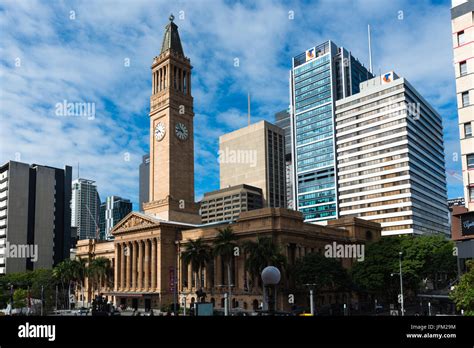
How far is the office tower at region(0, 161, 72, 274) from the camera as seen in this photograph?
146 m

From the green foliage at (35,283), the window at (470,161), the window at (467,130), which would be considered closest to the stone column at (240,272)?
the window at (470,161)

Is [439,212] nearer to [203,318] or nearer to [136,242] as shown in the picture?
[136,242]

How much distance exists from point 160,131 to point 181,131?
4.72 metres

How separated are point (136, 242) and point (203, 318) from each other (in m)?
94.8

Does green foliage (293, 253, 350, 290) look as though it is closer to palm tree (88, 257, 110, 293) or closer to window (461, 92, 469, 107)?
window (461, 92, 469, 107)

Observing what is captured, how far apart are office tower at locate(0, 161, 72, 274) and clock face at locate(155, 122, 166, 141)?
204ft

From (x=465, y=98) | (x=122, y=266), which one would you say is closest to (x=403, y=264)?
(x=465, y=98)

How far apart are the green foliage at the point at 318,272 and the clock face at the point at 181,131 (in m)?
43.3

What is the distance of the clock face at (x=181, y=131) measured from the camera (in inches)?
4257

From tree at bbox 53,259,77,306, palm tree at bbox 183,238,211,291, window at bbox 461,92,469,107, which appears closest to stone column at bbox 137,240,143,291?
tree at bbox 53,259,77,306

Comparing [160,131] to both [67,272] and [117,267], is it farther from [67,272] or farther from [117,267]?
[67,272]

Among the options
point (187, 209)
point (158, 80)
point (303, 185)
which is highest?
point (158, 80)

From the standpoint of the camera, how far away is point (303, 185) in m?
192

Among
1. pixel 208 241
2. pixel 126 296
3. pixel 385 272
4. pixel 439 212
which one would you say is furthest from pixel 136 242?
pixel 439 212
